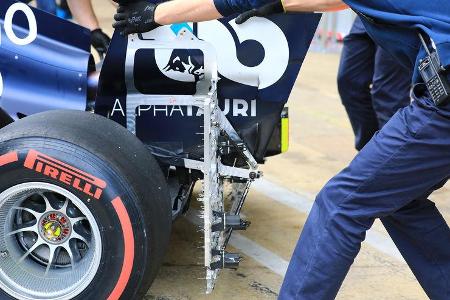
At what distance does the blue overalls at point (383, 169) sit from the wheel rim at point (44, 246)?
0.89 m

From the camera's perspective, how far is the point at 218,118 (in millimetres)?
3309

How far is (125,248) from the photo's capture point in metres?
3.01

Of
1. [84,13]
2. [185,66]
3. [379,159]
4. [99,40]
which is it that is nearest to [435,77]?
[379,159]

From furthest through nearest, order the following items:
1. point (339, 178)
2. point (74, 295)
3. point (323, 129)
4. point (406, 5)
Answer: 1. point (323, 129)
2. point (74, 295)
3. point (339, 178)
4. point (406, 5)

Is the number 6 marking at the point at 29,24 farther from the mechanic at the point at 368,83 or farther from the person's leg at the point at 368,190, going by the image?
the mechanic at the point at 368,83

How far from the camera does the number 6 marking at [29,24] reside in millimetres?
3445

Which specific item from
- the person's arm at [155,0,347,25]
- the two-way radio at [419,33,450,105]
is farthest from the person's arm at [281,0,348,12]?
the two-way radio at [419,33,450,105]

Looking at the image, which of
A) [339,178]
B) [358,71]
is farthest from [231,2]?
[358,71]

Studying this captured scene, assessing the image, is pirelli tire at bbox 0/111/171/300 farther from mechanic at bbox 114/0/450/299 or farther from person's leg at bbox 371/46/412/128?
person's leg at bbox 371/46/412/128

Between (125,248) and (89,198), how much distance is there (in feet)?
0.80

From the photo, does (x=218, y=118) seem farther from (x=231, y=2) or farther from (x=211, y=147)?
(x=231, y=2)

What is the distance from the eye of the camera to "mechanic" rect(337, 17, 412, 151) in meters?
5.04


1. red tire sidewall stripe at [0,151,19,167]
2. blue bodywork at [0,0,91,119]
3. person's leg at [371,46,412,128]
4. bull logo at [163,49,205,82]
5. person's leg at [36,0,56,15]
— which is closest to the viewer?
red tire sidewall stripe at [0,151,19,167]

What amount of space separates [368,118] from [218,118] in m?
2.38
